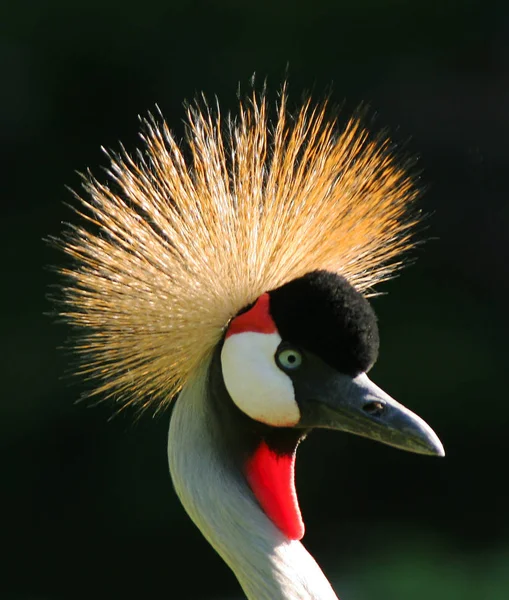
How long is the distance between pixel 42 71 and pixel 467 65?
4.01 ft

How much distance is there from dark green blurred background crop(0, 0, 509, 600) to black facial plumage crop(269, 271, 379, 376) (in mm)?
1903

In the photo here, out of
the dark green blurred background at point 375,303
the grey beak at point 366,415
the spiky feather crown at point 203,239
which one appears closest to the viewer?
the grey beak at point 366,415

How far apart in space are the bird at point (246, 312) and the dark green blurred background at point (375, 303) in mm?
1778

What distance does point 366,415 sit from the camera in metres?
1.25

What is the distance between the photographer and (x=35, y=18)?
10.7 feet

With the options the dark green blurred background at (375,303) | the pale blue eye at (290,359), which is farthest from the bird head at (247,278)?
the dark green blurred background at (375,303)

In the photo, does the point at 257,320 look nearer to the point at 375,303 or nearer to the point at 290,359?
the point at 290,359

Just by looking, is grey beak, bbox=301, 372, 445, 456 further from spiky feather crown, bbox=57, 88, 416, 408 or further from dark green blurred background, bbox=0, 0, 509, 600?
dark green blurred background, bbox=0, 0, 509, 600

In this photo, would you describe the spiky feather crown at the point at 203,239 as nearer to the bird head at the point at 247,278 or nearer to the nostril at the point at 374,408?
the bird head at the point at 247,278

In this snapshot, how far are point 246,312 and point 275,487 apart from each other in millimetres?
207

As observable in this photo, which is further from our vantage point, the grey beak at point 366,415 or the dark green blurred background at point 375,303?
the dark green blurred background at point 375,303

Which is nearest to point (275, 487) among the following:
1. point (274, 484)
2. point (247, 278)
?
point (274, 484)

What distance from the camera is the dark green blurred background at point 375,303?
3.18 meters

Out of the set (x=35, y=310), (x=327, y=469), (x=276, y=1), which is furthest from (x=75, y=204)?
(x=327, y=469)
